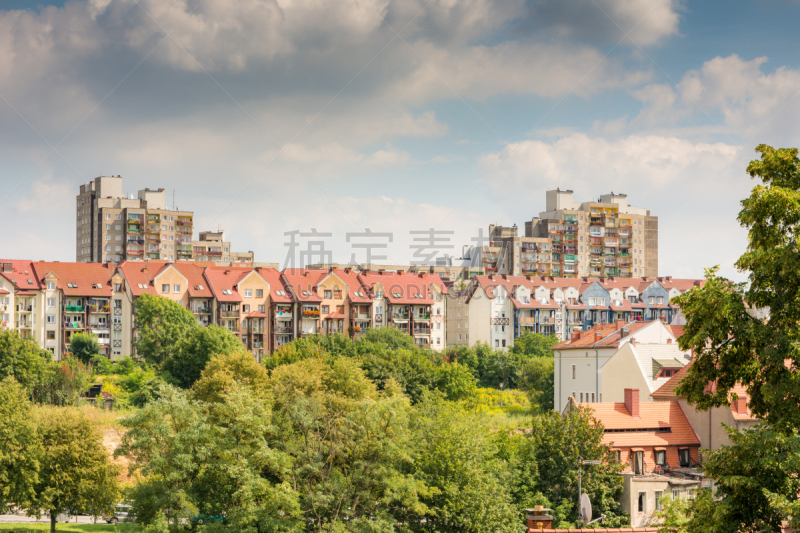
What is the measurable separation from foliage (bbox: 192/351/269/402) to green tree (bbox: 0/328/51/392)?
2186 cm

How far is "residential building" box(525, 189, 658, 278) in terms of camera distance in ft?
611

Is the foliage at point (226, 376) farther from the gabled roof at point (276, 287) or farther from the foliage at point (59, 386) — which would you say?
the gabled roof at point (276, 287)

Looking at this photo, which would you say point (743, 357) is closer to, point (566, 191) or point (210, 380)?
point (210, 380)

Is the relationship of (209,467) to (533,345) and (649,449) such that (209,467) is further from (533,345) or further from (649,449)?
(533,345)

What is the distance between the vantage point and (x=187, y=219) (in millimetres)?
176750

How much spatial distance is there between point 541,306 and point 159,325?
61298mm

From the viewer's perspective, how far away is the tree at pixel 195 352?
88.6 meters

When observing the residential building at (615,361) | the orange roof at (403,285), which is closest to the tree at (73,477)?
the residential building at (615,361)

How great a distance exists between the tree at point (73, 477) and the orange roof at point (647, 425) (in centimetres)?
2977

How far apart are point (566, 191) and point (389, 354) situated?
11033 centimetres

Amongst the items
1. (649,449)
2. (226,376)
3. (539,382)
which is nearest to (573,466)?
(649,449)

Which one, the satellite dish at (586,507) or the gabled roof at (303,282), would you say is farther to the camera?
the gabled roof at (303,282)

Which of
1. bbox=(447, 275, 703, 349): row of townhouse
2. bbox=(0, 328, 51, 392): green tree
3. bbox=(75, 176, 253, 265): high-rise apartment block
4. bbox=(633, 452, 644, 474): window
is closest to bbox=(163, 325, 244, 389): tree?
bbox=(0, 328, 51, 392): green tree

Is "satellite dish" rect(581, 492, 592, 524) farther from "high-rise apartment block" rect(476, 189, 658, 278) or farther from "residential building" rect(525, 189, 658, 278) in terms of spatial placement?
"residential building" rect(525, 189, 658, 278)
